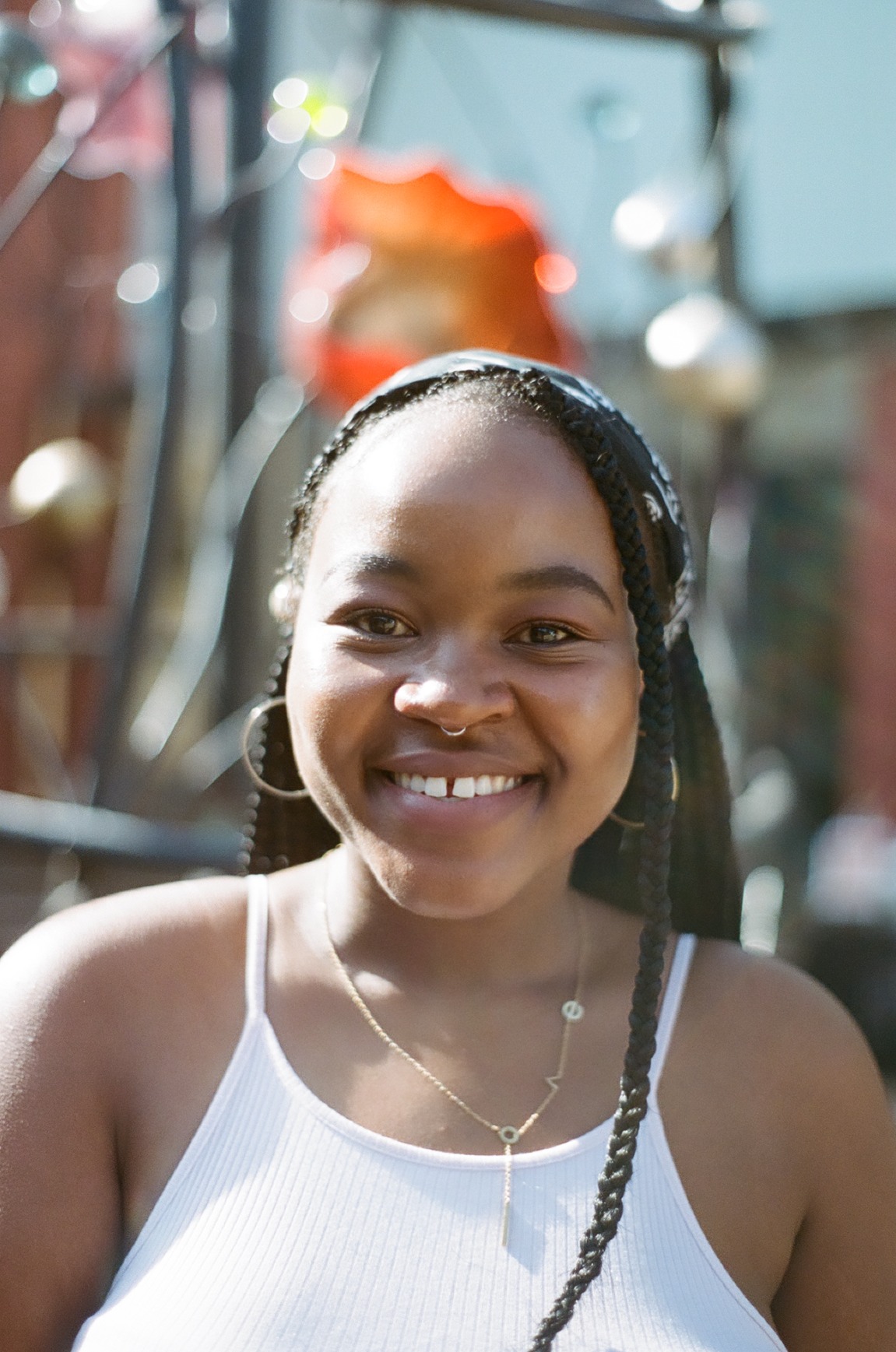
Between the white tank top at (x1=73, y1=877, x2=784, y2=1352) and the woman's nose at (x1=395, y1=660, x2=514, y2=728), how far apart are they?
1.22 ft

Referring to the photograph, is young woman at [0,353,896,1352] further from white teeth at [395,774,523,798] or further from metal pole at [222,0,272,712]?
metal pole at [222,0,272,712]

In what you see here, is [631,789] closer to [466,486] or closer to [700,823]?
[700,823]

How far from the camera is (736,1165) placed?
1313 millimetres

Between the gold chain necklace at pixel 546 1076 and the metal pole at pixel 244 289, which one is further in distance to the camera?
the metal pole at pixel 244 289

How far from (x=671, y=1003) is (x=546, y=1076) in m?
0.16

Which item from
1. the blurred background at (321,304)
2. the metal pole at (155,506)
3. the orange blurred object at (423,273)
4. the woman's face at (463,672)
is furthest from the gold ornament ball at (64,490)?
the woman's face at (463,672)

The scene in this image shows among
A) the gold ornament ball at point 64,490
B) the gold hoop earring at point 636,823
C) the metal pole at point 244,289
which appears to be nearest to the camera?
the gold hoop earring at point 636,823

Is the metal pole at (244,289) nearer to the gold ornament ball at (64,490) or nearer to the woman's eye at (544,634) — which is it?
the gold ornament ball at (64,490)

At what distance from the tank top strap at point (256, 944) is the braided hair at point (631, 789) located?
0.15 metres

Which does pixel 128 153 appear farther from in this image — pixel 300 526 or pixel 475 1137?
pixel 475 1137

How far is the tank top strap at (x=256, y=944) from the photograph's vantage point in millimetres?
1324

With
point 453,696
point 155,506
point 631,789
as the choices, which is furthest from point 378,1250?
point 155,506

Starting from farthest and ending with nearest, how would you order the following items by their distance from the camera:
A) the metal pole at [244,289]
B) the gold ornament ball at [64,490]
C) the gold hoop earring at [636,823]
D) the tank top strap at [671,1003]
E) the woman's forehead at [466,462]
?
the gold ornament ball at [64,490], the metal pole at [244,289], the gold hoop earring at [636,823], the tank top strap at [671,1003], the woman's forehead at [466,462]

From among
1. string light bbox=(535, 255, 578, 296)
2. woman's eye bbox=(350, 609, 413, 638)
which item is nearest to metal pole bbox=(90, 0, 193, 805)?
string light bbox=(535, 255, 578, 296)
